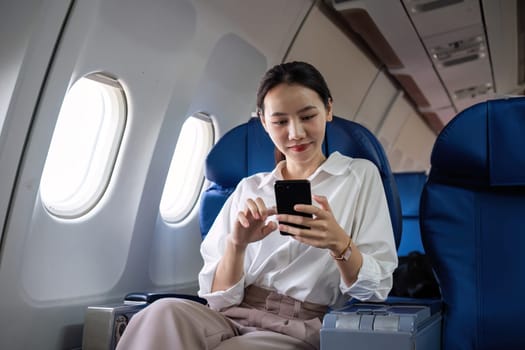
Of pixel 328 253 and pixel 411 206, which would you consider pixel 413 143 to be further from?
pixel 328 253

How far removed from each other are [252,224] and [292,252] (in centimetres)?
24

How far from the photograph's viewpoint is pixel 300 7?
4.00m

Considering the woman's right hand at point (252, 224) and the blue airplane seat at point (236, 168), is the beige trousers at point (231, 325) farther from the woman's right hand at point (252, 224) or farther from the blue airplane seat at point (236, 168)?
the blue airplane seat at point (236, 168)

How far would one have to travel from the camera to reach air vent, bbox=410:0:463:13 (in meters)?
4.11

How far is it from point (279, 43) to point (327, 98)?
1.89 metres

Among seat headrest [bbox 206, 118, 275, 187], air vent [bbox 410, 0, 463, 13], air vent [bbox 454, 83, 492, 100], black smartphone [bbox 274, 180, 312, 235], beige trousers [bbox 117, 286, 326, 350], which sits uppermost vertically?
air vent [bbox 454, 83, 492, 100]

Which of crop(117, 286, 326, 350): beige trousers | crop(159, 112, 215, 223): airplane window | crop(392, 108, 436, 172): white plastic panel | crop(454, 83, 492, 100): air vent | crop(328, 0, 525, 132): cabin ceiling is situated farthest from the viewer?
crop(392, 108, 436, 172): white plastic panel

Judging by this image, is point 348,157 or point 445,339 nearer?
point 445,339

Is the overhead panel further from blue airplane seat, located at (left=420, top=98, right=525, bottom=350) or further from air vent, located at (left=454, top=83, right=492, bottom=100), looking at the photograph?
blue airplane seat, located at (left=420, top=98, right=525, bottom=350)

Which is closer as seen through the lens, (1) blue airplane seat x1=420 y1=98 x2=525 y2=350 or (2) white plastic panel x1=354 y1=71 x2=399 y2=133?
(1) blue airplane seat x1=420 y1=98 x2=525 y2=350

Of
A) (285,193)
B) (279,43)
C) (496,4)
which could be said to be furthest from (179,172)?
(496,4)

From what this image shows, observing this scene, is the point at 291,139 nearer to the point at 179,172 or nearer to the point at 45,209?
the point at 45,209

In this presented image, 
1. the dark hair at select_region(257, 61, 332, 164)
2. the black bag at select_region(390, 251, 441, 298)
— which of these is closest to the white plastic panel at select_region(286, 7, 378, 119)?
the black bag at select_region(390, 251, 441, 298)

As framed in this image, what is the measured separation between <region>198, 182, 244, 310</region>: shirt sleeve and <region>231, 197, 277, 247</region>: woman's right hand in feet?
0.60
